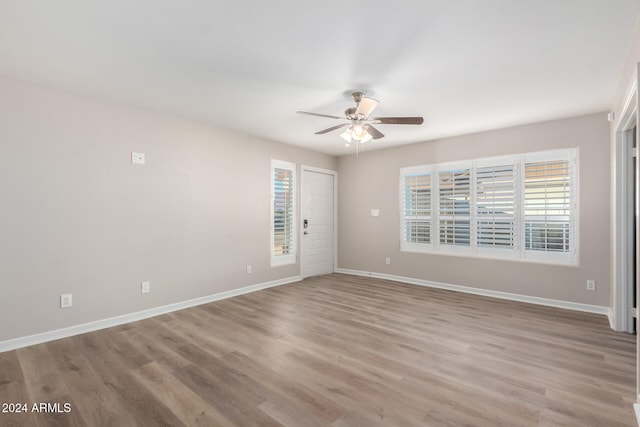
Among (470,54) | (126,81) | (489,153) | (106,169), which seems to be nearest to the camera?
(470,54)

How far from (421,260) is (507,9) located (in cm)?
409

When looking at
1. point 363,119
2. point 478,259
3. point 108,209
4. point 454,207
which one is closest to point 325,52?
point 363,119

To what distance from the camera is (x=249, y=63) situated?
8.61 ft

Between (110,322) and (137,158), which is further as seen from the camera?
(137,158)

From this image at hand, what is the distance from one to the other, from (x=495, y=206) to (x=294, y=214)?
10.8 feet

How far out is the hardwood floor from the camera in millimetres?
1901

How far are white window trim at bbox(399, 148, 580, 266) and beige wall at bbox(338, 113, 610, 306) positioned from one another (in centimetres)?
7

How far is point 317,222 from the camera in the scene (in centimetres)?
616

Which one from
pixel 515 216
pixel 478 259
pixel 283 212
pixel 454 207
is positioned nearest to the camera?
pixel 515 216

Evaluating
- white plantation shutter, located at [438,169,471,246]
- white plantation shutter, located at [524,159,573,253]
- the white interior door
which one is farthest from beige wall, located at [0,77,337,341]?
white plantation shutter, located at [524,159,573,253]

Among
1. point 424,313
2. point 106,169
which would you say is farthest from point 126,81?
point 424,313

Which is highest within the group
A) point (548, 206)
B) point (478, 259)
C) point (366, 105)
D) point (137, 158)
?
point (366, 105)

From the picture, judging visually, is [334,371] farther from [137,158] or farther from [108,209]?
[137,158]

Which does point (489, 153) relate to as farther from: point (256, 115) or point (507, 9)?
point (256, 115)
